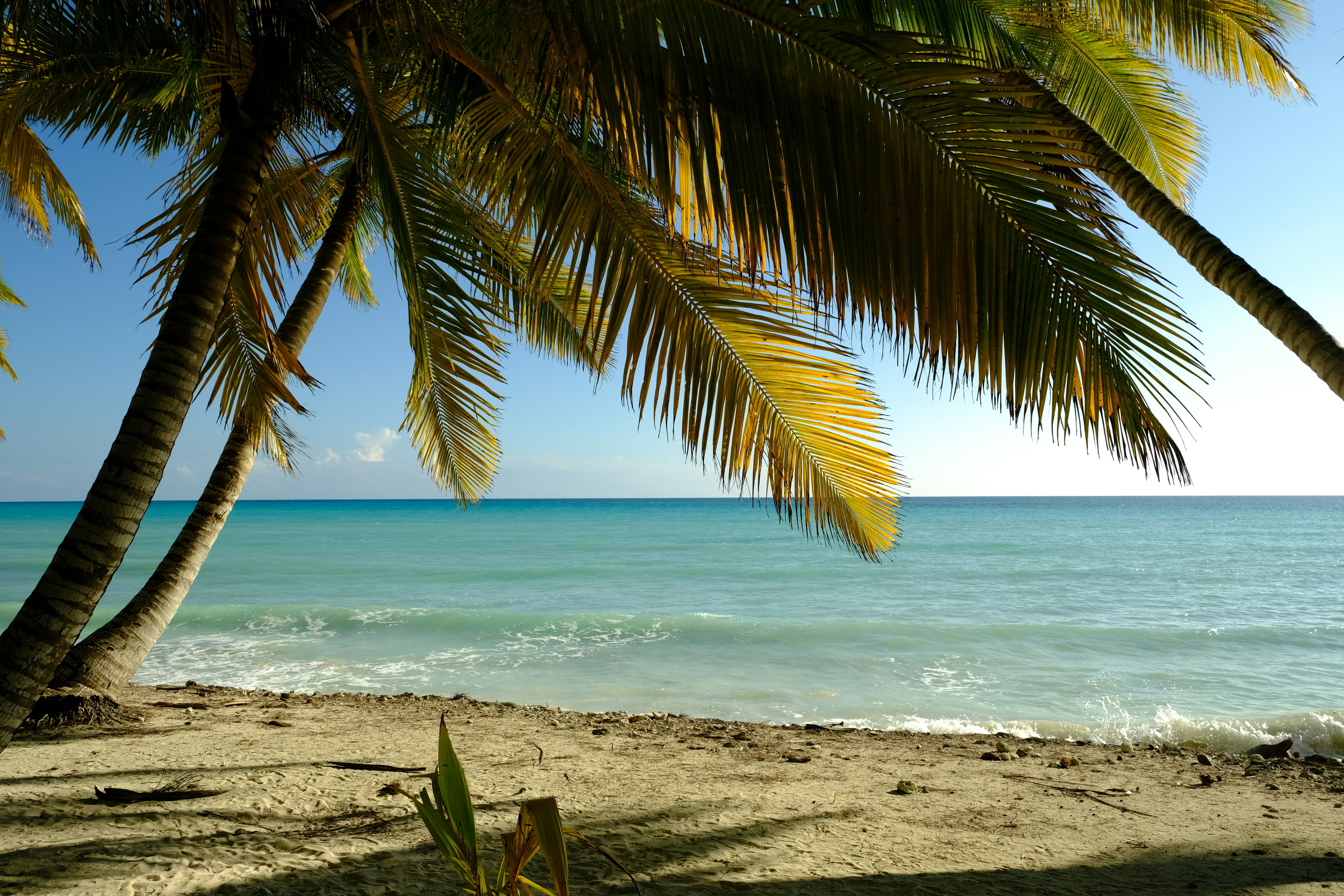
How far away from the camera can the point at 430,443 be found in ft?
18.1

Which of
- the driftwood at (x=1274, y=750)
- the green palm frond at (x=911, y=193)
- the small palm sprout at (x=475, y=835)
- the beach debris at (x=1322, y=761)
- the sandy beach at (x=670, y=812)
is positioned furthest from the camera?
the driftwood at (x=1274, y=750)

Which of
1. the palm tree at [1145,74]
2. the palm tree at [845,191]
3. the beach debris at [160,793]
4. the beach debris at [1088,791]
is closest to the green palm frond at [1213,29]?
the palm tree at [1145,74]

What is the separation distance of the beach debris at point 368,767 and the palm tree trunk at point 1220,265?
3710mm

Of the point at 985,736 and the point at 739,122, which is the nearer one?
the point at 739,122

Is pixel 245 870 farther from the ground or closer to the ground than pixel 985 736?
farther from the ground

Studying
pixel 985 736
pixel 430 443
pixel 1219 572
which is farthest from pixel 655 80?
pixel 1219 572

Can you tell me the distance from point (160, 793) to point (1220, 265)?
14.7 feet

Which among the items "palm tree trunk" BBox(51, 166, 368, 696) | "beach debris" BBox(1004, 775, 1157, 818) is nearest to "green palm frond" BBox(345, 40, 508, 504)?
"palm tree trunk" BBox(51, 166, 368, 696)

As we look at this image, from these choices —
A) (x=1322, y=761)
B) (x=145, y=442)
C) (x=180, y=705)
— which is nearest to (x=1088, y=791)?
(x=1322, y=761)

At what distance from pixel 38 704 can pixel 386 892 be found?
3.36 metres

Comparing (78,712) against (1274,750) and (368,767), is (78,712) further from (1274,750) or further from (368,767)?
(1274,750)

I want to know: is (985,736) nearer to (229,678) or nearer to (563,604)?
(229,678)

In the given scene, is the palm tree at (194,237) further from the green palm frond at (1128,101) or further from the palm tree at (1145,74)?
the green palm frond at (1128,101)

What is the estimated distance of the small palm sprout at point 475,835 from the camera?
1.27 metres
